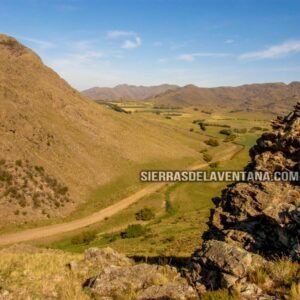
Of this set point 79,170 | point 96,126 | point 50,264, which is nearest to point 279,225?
point 50,264

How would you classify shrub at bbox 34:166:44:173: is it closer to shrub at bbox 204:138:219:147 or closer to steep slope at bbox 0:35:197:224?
steep slope at bbox 0:35:197:224

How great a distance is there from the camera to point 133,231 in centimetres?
5328

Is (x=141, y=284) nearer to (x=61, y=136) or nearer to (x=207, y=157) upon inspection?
(x=61, y=136)

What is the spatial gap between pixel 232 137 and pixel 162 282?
151072mm

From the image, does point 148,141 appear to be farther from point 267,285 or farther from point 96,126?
point 267,285

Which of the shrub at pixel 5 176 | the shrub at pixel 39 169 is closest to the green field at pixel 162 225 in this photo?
the shrub at pixel 39 169

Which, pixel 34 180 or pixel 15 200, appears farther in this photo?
pixel 34 180

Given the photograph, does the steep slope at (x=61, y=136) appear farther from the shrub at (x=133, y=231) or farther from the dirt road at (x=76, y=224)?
the shrub at (x=133, y=231)

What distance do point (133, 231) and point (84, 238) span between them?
742cm

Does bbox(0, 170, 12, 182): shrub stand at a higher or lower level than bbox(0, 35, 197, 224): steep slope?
lower

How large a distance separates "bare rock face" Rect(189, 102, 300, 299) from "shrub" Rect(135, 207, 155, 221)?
1400 inches

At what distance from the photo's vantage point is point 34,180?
222 ft

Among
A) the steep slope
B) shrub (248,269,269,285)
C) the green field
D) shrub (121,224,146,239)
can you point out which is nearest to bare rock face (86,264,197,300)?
shrub (248,269,269,285)

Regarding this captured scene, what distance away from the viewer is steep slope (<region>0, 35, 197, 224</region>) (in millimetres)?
73062
